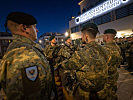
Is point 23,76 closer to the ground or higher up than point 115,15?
closer to the ground

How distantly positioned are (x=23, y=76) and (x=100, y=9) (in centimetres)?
1560

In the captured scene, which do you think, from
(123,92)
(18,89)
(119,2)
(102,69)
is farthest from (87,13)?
(18,89)

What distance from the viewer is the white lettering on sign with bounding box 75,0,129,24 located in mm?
11458

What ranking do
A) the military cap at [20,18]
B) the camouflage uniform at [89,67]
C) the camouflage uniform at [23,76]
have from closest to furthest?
the camouflage uniform at [23,76] → the military cap at [20,18] → the camouflage uniform at [89,67]

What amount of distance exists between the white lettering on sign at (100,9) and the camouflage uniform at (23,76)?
13.8 metres

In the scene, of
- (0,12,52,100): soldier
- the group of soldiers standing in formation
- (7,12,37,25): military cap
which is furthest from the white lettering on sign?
(0,12,52,100): soldier

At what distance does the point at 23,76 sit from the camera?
3.11 ft

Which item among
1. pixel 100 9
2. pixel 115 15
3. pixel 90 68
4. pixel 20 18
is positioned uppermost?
pixel 100 9

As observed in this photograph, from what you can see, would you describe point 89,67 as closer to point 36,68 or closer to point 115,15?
point 36,68

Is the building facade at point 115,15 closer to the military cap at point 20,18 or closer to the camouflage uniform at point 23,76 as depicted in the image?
the military cap at point 20,18

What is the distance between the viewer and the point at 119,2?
11.1 m

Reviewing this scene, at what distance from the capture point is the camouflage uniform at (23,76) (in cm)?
95

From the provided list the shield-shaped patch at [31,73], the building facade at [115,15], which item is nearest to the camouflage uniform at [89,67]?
the shield-shaped patch at [31,73]

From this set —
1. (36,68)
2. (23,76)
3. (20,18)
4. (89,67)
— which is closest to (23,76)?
(23,76)
